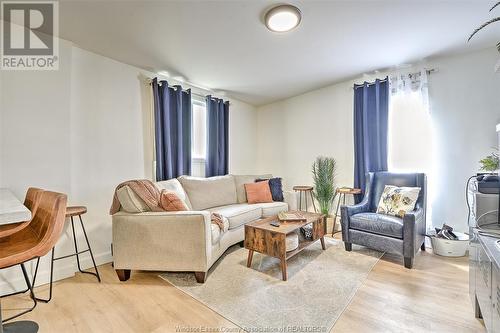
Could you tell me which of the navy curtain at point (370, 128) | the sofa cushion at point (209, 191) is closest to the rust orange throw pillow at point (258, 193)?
the sofa cushion at point (209, 191)

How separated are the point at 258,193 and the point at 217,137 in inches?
45.8

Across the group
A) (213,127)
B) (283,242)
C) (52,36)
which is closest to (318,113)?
(213,127)

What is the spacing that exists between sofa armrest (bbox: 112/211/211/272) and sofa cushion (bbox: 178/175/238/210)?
1.02m

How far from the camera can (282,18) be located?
2.04 m

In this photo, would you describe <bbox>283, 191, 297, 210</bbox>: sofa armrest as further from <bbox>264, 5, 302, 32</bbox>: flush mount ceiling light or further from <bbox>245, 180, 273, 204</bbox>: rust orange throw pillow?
<bbox>264, 5, 302, 32</bbox>: flush mount ceiling light

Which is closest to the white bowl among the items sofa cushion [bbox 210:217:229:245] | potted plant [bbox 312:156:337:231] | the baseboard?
potted plant [bbox 312:156:337:231]

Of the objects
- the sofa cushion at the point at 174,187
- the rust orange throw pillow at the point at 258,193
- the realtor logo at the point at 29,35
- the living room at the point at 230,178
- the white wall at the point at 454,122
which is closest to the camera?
the living room at the point at 230,178

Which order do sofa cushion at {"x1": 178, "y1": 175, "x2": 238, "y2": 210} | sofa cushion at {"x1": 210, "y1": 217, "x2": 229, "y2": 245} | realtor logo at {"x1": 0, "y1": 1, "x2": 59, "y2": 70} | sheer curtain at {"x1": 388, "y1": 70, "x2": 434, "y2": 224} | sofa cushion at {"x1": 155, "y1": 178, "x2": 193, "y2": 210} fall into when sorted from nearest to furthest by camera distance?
realtor logo at {"x1": 0, "y1": 1, "x2": 59, "y2": 70}
sofa cushion at {"x1": 210, "y1": 217, "x2": 229, "y2": 245}
sofa cushion at {"x1": 155, "y1": 178, "x2": 193, "y2": 210}
sheer curtain at {"x1": 388, "y1": 70, "x2": 434, "y2": 224}
sofa cushion at {"x1": 178, "y1": 175, "x2": 238, "y2": 210}

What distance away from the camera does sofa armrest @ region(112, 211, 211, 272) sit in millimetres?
2070

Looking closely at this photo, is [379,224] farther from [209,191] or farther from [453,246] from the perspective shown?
[209,191]

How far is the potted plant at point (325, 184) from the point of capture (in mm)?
3689

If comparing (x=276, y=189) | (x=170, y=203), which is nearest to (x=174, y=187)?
(x=170, y=203)

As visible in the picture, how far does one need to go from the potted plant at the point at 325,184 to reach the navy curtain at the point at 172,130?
6.65 feet

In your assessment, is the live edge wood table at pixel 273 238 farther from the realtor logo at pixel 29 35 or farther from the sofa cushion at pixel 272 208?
the realtor logo at pixel 29 35
